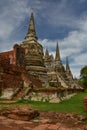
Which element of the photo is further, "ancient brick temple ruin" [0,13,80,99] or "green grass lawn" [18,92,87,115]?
"ancient brick temple ruin" [0,13,80,99]

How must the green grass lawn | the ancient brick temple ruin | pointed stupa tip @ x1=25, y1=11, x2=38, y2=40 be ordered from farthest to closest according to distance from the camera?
pointed stupa tip @ x1=25, y1=11, x2=38, y2=40 < the ancient brick temple ruin < the green grass lawn

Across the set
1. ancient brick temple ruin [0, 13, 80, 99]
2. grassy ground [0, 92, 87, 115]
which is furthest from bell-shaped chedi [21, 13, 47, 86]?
grassy ground [0, 92, 87, 115]

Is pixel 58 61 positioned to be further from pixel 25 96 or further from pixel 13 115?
pixel 13 115

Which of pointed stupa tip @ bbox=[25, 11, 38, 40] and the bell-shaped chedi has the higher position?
pointed stupa tip @ bbox=[25, 11, 38, 40]

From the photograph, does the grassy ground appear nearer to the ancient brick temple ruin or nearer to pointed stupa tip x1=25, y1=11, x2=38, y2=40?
the ancient brick temple ruin

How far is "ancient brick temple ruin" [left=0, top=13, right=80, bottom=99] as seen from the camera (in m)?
19.5

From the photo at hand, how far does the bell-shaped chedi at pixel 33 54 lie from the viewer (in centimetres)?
3131

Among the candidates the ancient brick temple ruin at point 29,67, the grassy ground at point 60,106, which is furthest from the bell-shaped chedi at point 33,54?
the grassy ground at point 60,106

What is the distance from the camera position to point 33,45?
3925 centimetres

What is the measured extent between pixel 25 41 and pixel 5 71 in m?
22.5

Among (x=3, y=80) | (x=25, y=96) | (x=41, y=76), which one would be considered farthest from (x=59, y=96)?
(x=41, y=76)

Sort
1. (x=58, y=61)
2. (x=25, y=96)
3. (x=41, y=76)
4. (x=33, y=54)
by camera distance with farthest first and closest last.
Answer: (x=58, y=61) < (x=33, y=54) < (x=41, y=76) < (x=25, y=96)

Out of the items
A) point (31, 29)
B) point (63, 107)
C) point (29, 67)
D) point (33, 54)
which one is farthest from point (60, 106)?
point (31, 29)

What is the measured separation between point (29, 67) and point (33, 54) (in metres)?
3.89
